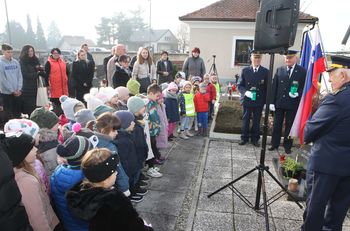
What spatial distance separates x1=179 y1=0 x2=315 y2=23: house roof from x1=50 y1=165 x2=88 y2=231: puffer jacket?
15.1 meters

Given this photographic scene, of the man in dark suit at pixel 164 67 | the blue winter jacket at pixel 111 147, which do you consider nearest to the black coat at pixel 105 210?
the blue winter jacket at pixel 111 147

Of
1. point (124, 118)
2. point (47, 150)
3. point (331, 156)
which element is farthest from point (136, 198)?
point (331, 156)

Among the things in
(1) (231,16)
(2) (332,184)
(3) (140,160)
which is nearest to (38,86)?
(3) (140,160)

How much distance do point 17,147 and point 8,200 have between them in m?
0.50

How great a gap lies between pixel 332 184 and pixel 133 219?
211cm

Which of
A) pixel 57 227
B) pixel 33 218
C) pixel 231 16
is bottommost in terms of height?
pixel 57 227

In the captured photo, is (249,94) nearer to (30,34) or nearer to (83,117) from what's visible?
(83,117)

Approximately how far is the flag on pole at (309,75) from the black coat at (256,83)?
0.93 meters

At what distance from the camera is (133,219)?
2.14 m

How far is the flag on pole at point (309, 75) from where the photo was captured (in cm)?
534

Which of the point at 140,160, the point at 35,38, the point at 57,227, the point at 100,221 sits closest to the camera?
the point at 100,221

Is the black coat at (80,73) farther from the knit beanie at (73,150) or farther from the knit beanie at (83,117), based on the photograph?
the knit beanie at (73,150)

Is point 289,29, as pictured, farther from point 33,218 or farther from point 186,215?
point 33,218

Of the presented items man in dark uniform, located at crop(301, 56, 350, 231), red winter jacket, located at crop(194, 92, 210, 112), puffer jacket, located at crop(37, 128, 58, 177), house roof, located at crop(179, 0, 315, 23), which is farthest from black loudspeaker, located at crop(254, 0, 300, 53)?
house roof, located at crop(179, 0, 315, 23)
